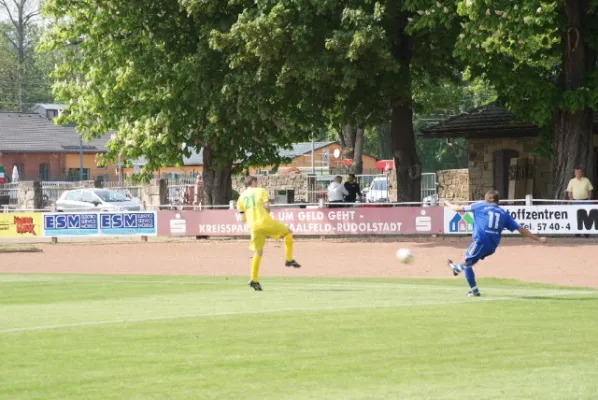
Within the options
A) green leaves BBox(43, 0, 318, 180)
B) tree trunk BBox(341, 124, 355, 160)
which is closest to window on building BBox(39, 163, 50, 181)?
tree trunk BBox(341, 124, 355, 160)

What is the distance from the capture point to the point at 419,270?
27.6m

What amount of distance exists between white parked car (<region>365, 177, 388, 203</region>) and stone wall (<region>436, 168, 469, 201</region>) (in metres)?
2.91

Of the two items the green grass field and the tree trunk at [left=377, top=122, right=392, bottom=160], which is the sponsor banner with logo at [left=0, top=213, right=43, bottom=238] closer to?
the green grass field

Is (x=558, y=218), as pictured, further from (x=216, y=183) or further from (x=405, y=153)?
(x=216, y=183)

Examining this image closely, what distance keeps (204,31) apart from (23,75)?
78868mm

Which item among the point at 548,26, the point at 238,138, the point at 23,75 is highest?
the point at 23,75

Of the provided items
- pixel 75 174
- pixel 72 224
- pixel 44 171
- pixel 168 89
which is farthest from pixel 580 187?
pixel 44 171

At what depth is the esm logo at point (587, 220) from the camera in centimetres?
3158

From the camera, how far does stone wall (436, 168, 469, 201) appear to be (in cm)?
4659

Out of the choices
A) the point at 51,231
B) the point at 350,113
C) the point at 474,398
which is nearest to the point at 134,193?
the point at 51,231

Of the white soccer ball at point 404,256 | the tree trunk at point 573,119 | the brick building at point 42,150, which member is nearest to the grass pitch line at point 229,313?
the white soccer ball at point 404,256

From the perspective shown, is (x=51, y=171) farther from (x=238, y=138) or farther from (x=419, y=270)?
(x=419, y=270)

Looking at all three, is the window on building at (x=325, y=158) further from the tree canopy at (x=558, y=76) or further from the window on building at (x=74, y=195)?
the tree canopy at (x=558, y=76)

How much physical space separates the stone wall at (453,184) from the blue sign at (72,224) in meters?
14.2
